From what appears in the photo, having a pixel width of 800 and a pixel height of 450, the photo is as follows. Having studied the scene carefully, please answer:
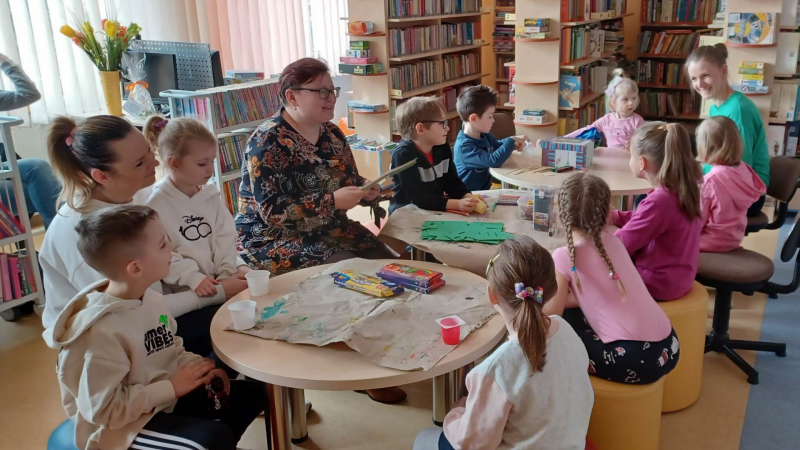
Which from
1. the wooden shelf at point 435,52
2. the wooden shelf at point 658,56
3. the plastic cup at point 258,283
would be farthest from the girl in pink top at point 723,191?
the wooden shelf at point 658,56

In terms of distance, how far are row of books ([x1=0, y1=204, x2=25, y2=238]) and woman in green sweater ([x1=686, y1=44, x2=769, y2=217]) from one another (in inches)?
150

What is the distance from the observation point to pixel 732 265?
2.79 meters

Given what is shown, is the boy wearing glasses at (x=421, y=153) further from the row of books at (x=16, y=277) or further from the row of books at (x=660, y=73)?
the row of books at (x=660, y=73)

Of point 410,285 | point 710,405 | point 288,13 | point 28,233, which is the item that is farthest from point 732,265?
point 288,13

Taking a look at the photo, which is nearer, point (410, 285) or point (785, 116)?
point (410, 285)

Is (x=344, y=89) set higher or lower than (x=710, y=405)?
higher

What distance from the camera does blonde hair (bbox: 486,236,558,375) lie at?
4.94ft

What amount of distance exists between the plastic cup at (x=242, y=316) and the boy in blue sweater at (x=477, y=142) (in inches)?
79.2

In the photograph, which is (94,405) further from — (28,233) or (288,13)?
(288,13)

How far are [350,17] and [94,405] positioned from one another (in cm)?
492

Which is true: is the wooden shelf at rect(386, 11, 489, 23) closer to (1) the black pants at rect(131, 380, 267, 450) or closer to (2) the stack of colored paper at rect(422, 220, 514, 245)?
(2) the stack of colored paper at rect(422, 220, 514, 245)

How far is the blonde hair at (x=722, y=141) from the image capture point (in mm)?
Answer: 2945

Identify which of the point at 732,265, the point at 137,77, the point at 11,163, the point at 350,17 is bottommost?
the point at 732,265

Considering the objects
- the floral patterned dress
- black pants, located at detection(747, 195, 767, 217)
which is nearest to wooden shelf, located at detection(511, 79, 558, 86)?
black pants, located at detection(747, 195, 767, 217)
